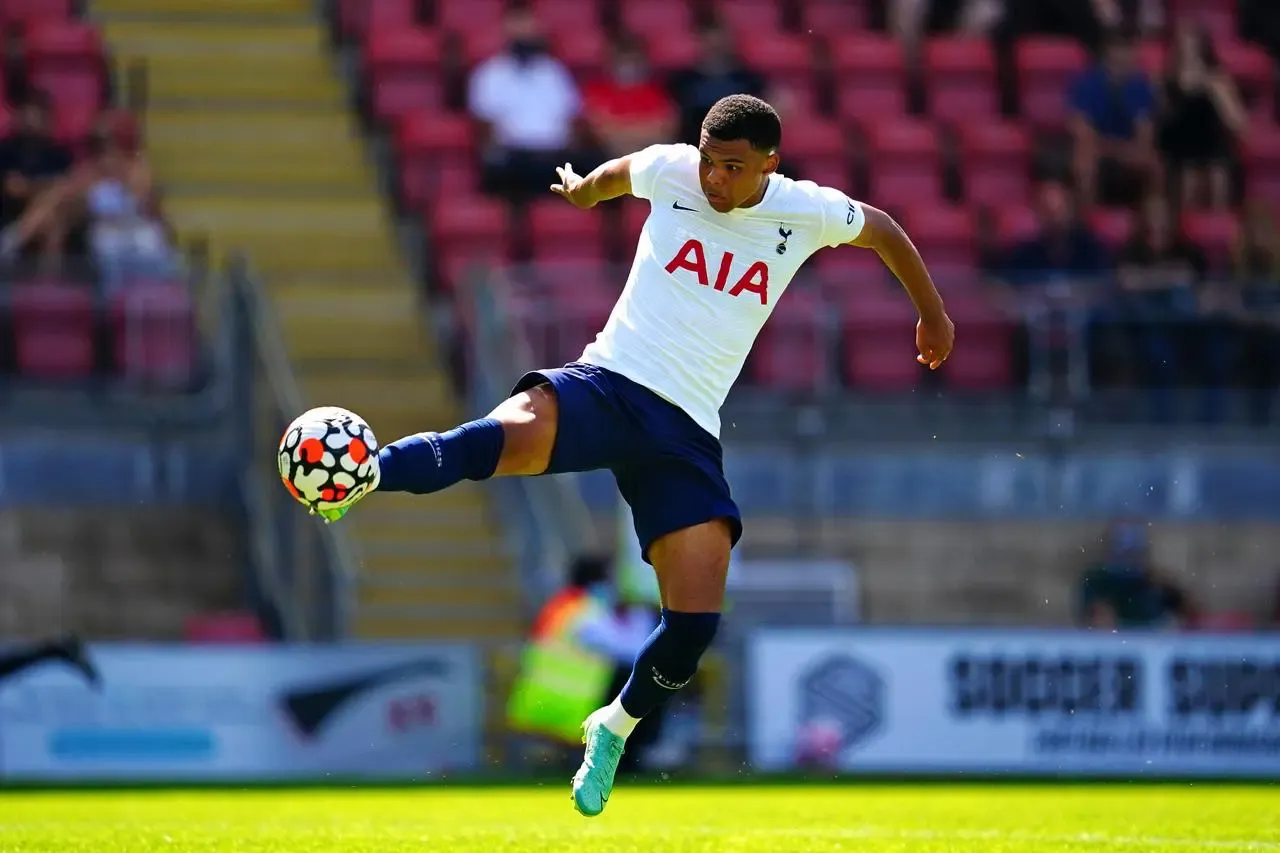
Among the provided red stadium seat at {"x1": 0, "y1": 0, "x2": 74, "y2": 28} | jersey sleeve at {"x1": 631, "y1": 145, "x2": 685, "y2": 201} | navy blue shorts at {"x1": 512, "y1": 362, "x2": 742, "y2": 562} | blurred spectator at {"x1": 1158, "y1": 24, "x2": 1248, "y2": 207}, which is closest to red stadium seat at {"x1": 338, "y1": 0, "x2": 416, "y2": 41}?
red stadium seat at {"x1": 0, "y1": 0, "x2": 74, "y2": 28}

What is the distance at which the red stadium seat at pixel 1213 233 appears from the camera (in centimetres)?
1834

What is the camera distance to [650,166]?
329 inches

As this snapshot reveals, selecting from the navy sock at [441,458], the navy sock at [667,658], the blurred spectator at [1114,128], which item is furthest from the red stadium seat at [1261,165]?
the navy sock at [441,458]

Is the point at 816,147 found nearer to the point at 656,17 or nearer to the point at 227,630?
the point at 656,17

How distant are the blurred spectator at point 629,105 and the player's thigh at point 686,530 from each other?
10111mm

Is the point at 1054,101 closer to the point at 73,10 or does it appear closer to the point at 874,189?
the point at 874,189

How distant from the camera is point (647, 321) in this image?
27.3 ft

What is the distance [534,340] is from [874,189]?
4.31 metres

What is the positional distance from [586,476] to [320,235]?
3999mm

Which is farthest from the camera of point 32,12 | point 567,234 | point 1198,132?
point 32,12

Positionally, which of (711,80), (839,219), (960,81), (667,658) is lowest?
(667,658)

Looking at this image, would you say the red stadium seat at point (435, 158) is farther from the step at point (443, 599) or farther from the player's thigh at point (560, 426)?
the player's thigh at point (560, 426)

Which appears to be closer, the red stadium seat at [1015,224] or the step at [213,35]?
the red stadium seat at [1015,224]

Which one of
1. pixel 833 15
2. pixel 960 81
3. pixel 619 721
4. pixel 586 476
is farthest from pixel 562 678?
pixel 833 15
